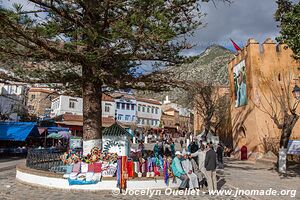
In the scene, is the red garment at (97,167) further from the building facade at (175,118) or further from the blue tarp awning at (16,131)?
the building facade at (175,118)

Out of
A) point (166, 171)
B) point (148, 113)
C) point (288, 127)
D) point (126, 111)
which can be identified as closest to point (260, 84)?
point (288, 127)

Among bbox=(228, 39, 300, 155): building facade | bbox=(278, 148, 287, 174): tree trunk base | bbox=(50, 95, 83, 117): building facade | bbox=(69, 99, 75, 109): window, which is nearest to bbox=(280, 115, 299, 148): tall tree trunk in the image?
bbox=(278, 148, 287, 174): tree trunk base

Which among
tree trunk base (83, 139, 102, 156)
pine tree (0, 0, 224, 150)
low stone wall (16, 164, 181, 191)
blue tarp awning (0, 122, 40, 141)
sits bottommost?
low stone wall (16, 164, 181, 191)

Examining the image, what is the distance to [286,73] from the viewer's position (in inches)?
902

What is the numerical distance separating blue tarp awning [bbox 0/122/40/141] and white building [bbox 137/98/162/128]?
35.4 metres

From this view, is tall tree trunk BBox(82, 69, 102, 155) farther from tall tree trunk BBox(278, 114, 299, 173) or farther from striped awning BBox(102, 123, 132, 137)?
tall tree trunk BBox(278, 114, 299, 173)

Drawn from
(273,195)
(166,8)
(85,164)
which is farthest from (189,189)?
(166,8)

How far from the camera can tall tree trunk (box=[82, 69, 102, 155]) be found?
1184cm

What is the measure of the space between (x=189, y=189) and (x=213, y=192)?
83cm

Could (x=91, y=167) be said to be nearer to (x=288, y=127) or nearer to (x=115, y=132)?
(x=115, y=132)

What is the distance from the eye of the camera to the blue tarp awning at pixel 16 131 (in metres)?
23.4

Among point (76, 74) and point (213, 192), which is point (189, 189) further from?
point (76, 74)

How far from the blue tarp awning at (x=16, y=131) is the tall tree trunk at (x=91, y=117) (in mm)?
13752

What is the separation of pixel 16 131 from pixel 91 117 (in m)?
14.9
